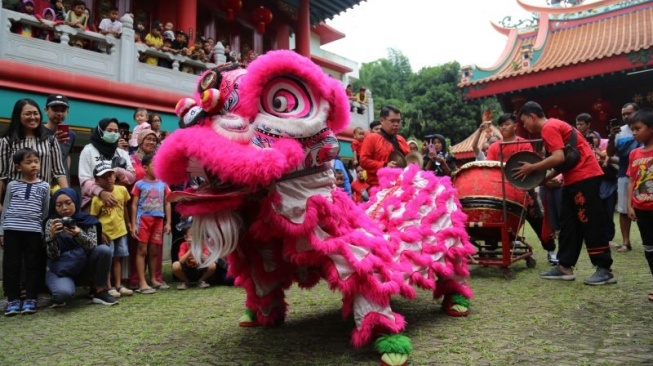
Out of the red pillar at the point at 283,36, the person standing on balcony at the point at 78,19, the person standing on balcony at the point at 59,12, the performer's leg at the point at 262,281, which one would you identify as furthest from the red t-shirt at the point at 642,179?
the red pillar at the point at 283,36

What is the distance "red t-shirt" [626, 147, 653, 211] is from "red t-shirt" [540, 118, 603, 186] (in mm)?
456

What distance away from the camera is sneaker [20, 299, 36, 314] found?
373cm

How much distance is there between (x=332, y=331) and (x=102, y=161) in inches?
115

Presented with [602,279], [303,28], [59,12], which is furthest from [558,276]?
[303,28]

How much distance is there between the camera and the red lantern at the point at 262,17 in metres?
12.6

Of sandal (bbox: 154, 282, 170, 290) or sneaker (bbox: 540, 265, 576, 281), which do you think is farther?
sandal (bbox: 154, 282, 170, 290)

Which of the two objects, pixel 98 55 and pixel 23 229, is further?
pixel 98 55

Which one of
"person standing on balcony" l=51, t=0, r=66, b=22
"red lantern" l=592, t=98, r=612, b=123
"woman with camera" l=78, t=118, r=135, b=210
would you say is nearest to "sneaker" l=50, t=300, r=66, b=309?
"woman with camera" l=78, t=118, r=135, b=210

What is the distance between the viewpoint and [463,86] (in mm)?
13695

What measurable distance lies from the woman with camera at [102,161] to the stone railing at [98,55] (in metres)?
3.26

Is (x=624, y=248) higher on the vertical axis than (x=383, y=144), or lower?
lower

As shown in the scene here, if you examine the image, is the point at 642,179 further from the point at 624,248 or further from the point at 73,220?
the point at 73,220

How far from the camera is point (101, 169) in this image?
173 inches

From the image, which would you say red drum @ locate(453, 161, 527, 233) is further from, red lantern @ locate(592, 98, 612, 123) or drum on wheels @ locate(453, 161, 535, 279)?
red lantern @ locate(592, 98, 612, 123)
